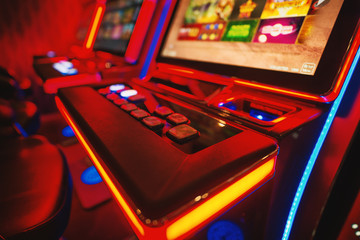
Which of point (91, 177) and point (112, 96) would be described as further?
point (91, 177)

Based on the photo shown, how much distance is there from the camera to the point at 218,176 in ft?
1.01

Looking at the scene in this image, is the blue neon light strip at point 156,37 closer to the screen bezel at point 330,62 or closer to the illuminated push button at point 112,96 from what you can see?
the illuminated push button at point 112,96

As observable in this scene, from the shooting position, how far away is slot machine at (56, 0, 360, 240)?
12.1 inches

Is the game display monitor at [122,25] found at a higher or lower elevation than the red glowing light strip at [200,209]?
higher

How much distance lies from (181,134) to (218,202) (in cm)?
15

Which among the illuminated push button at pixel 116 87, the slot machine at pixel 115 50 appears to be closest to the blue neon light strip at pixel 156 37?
the slot machine at pixel 115 50

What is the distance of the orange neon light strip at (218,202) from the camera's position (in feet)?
0.95

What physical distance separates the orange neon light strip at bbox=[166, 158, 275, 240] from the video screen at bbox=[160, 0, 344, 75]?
0.30 meters

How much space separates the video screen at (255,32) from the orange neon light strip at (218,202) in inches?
11.7

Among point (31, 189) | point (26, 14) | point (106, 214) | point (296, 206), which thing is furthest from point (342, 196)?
point (26, 14)

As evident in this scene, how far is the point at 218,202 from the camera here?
13.5 inches

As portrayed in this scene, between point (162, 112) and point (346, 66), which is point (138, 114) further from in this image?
point (346, 66)

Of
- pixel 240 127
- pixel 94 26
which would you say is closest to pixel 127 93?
pixel 240 127

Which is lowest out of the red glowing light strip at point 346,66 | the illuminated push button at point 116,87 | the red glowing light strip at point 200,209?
the red glowing light strip at point 200,209
